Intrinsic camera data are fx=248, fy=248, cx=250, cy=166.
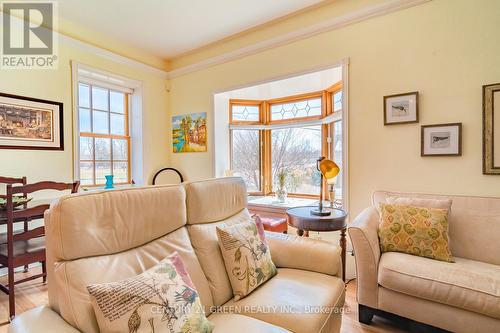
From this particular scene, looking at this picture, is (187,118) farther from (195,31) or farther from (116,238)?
(116,238)

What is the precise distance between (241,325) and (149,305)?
1.42 ft

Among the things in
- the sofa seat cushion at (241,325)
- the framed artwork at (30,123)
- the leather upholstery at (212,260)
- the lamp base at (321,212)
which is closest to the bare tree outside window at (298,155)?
the lamp base at (321,212)

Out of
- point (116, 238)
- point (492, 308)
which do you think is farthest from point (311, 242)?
point (116, 238)

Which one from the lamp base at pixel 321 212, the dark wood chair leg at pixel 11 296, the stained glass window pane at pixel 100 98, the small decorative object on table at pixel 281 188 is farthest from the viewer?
the small decorative object on table at pixel 281 188

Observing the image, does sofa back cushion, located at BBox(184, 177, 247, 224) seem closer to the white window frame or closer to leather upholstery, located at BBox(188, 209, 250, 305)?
leather upholstery, located at BBox(188, 209, 250, 305)

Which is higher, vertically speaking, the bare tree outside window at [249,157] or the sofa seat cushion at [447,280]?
the bare tree outside window at [249,157]

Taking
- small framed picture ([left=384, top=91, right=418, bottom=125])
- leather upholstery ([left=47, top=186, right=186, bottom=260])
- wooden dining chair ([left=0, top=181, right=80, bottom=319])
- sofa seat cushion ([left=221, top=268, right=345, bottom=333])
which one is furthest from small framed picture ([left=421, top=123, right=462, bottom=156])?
wooden dining chair ([left=0, top=181, right=80, bottom=319])

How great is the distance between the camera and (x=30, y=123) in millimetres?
2691

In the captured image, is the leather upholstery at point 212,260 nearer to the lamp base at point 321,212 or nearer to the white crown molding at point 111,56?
the lamp base at point 321,212

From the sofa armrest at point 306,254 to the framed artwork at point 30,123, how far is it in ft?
9.04

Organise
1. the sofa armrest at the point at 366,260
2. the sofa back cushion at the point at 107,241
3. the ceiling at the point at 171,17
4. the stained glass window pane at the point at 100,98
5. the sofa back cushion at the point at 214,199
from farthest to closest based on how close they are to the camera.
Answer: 1. the stained glass window pane at the point at 100,98
2. the ceiling at the point at 171,17
3. the sofa armrest at the point at 366,260
4. the sofa back cushion at the point at 214,199
5. the sofa back cushion at the point at 107,241

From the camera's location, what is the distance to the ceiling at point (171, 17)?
2.65 meters

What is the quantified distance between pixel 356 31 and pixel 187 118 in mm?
2568

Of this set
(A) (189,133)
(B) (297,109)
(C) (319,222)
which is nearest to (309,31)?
(B) (297,109)
